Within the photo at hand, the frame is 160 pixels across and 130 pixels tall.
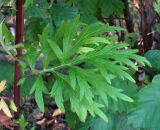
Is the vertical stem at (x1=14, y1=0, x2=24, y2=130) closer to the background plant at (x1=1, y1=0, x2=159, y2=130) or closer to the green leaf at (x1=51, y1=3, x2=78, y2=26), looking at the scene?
the background plant at (x1=1, y1=0, x2=159, y2=130)

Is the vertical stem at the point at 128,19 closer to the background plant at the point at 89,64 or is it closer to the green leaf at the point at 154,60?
the background plant at the point at 89,64

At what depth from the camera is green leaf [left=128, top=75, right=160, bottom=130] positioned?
1414 millimetres

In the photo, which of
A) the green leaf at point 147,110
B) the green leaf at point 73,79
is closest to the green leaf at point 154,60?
the green leaf at point 147,110

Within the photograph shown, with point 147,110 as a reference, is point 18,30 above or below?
above

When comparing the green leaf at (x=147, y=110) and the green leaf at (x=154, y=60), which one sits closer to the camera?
the green leaf at (x=147, y=110)

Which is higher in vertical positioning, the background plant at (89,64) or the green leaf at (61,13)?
the green leaf at (61,13)

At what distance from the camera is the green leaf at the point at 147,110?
141 centimetres

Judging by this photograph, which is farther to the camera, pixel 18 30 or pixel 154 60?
pixel 154 60

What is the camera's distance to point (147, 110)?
1432 millimetres

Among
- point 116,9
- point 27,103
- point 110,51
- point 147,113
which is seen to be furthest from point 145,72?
point 27,103

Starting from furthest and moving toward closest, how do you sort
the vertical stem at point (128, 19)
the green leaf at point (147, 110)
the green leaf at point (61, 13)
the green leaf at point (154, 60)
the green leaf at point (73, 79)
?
the vertical stem at point (128, 19), the green leaf at point (154, 60), the green leaf at point (61, 13), the green leaf at point (147, 110), the green leaf at point (73, 79)

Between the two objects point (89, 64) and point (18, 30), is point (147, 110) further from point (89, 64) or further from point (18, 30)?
point (18, 30)

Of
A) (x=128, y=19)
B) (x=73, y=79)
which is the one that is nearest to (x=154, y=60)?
(x=128, y=19)

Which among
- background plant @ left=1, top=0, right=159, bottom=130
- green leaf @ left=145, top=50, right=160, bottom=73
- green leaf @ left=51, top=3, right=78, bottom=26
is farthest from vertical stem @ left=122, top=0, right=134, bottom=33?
green leaf @ left=51, top=3, right=78, bottom=26
